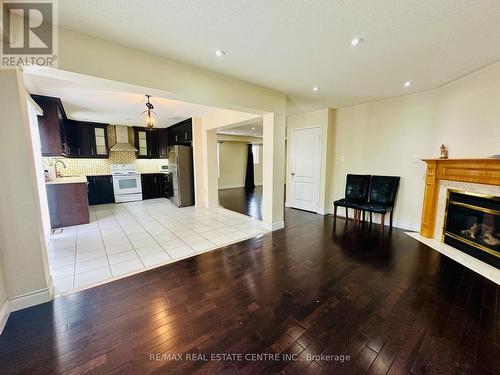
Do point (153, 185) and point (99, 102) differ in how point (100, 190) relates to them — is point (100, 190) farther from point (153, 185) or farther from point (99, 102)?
point (99, 102)

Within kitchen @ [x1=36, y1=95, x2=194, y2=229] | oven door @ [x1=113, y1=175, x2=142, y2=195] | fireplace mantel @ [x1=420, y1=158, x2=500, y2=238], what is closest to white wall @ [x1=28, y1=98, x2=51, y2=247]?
kitchen @ [x1=36, y1=95, x2=194, y2=229]

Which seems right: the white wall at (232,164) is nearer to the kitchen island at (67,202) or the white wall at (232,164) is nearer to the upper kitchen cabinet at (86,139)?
the upper kitchen cabinet at (86,139)

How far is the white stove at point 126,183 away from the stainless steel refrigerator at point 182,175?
1504 mm

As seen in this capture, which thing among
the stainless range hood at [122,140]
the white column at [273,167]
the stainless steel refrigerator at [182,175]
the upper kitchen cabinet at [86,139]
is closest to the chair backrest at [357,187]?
the white column at [273,167]

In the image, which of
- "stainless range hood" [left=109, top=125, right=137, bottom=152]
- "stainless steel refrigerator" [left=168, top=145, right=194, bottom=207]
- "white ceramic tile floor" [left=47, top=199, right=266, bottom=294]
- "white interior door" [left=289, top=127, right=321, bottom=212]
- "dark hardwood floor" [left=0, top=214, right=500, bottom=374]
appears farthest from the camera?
"stainless range hood" [left=109, top=125, right=137, bottom=152]

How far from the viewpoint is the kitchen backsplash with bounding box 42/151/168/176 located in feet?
19.5

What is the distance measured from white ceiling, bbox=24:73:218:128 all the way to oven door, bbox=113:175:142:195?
70.3 inches

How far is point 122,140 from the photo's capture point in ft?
21.8

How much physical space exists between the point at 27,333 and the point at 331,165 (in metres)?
5.40

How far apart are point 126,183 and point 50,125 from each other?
282 centimetres

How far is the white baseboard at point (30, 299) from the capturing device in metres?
1.84

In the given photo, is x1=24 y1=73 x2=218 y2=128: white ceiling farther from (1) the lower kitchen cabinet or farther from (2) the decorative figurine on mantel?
(2) the decorative figurine on mantel

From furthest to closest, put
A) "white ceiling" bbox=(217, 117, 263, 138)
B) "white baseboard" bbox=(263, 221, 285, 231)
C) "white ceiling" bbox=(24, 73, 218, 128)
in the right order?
"white ceiling" bbox=(217, 117, 263, 138), "white baseboard" bbox=(263, 221, 285, 231), "white ceiling" bbox=(24, 73, 218, 128)

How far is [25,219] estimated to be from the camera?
1835mm
